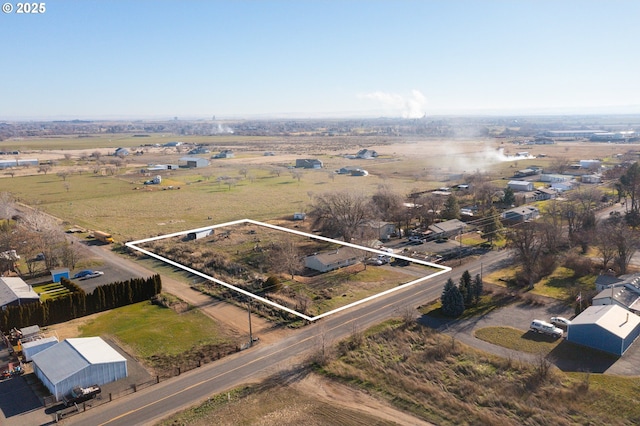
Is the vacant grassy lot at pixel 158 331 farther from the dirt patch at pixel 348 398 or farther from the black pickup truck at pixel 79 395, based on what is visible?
the dirt patch at pixel 348 398

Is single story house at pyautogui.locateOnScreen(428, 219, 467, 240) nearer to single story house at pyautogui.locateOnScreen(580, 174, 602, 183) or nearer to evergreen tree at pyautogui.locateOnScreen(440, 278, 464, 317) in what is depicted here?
evergreen tree at pyautogui.locateOnScreen(440, 278, 464, 317)

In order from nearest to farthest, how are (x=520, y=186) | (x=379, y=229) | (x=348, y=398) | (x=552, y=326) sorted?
(x=348, y=398) → (x=552, y=326) → (x=379, y=229) → (x=520, y=186)

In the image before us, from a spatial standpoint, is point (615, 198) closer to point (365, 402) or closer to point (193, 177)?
point (365, 402)

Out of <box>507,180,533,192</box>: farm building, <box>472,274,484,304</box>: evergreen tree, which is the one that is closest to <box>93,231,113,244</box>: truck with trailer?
<box>472,274,484,304</box>: evergreen tree

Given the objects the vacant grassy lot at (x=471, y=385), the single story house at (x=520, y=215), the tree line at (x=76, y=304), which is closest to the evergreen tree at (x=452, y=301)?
the vacant grassy lot at (x=471, y=385)

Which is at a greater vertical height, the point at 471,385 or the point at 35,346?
the point at 35,346

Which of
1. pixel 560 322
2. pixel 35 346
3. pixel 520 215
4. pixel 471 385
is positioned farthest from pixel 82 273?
pixel 520 215

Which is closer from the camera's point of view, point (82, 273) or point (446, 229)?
point (82, 273)

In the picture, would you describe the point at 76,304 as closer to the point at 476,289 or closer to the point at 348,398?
the point at 348,398
